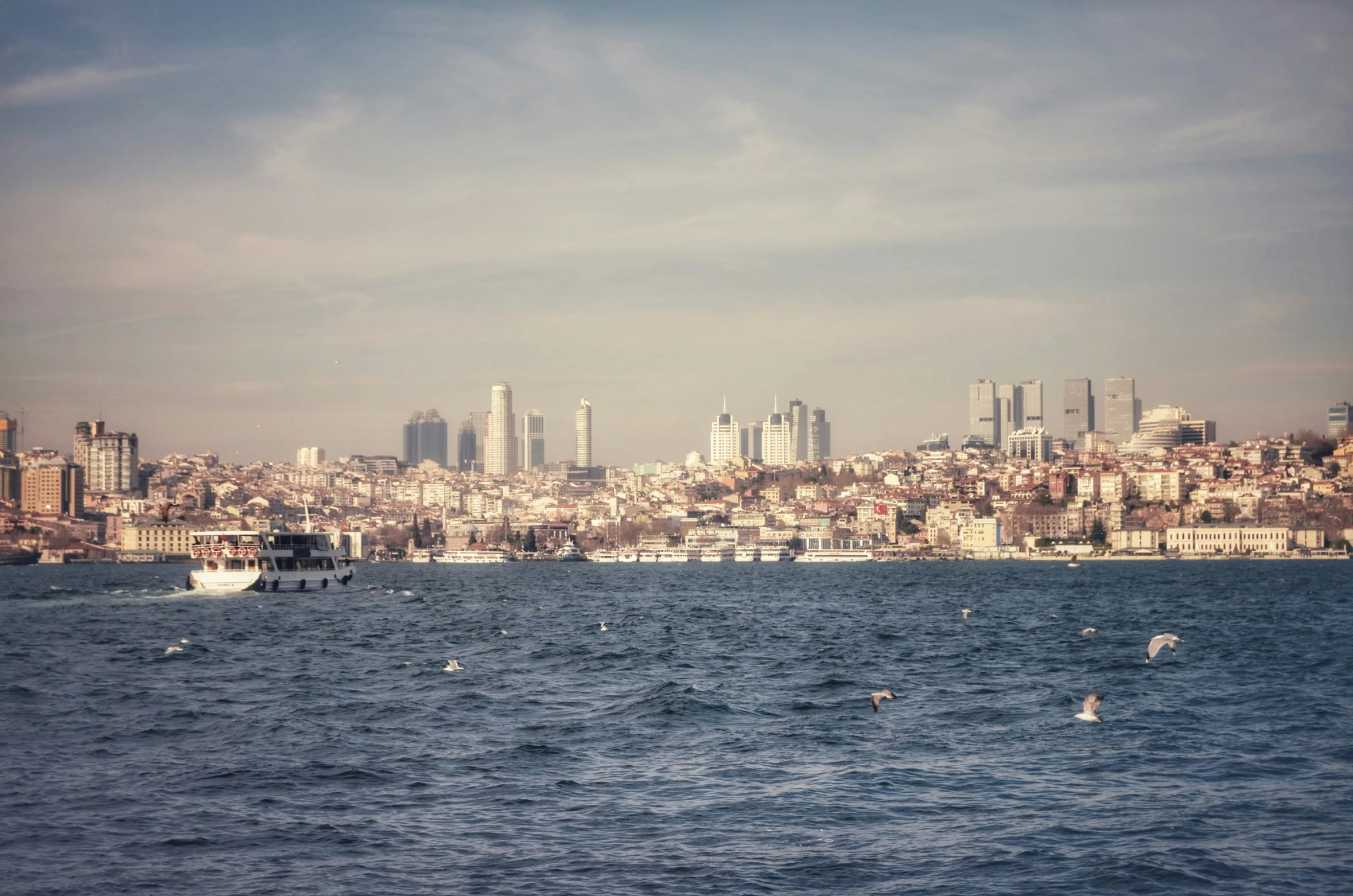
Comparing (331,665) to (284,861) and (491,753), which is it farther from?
(284,861)

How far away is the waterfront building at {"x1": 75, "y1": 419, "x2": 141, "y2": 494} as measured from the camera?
142m

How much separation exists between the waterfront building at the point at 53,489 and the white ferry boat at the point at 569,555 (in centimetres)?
4895

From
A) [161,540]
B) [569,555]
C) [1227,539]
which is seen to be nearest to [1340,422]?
[1227,539]

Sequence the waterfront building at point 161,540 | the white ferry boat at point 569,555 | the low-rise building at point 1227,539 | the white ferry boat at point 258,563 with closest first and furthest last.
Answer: the white ferry boat at point 258,563
the low-rise building at point 1227,539
the waterfront building at point 161,540
the white ferry boat at point 569,555

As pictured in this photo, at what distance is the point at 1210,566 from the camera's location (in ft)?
304

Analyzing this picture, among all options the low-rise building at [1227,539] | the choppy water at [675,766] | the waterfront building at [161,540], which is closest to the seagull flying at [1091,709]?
the choppy water at [675,766]

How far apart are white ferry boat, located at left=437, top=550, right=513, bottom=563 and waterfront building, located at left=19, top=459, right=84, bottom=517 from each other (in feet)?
121

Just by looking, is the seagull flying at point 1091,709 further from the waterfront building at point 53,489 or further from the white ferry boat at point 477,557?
the waterfront building at point 53,489

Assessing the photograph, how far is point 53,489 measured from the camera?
413 ft

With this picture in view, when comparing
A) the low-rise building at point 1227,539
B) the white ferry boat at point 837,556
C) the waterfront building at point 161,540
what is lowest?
the white ferry boat at point 837,556

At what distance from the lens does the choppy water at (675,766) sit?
9508 mm

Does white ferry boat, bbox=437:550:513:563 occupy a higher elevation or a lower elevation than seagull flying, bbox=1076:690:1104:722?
lower

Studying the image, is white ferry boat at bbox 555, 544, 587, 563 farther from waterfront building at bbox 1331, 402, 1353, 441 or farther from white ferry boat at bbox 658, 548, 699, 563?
waterfront building at bbox 1331, 402, 1353, 441

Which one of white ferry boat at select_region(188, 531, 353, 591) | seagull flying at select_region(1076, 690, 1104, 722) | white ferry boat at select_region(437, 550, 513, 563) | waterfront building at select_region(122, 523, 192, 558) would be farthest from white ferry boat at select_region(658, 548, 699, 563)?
seagull flying at select_region(1076, 690, 1104, 722)
